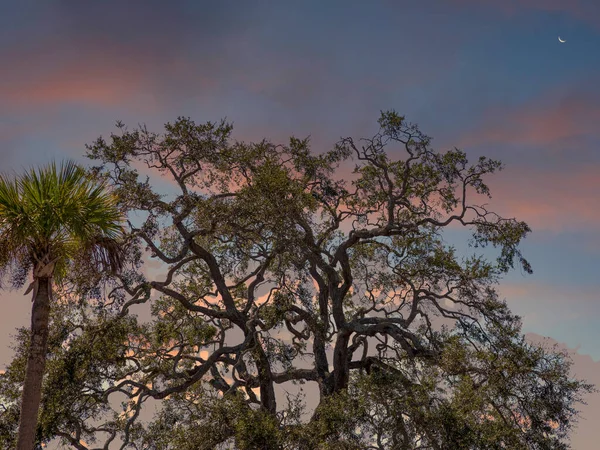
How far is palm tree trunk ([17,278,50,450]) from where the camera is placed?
15.0 metres

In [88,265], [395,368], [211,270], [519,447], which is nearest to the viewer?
[519,447]

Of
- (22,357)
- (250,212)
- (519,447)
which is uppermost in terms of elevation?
(250,212)

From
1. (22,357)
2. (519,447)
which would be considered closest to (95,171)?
(22,357)

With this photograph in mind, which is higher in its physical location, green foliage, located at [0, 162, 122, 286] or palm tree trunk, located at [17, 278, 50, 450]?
green foliage, located at [0, 162, 122, 286]

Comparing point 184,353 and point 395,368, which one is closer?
point 395,368

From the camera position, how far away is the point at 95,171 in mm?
20609

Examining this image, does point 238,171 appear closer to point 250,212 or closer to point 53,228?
point 250,212

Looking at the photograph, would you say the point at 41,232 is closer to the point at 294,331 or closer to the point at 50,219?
the point at 50,219

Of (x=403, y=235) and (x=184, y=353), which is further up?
(x=403, y=235)

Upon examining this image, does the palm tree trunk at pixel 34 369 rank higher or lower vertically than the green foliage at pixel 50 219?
lower

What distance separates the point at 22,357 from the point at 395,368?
10.8 metres

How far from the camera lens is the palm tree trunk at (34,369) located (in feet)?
49.2

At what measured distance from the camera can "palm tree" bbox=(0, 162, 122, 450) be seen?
50.0ft

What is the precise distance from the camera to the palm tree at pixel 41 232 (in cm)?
1524
